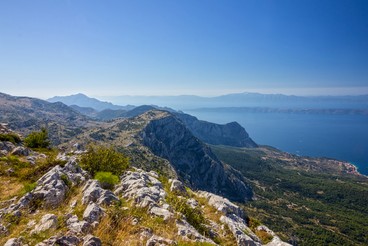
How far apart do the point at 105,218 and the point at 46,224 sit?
225 cm

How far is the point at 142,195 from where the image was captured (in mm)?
13062

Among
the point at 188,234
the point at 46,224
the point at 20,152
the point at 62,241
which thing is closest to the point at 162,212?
the point at 188,234

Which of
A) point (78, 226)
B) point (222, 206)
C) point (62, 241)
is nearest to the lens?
point (62, 241)

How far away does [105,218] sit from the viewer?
976 cm

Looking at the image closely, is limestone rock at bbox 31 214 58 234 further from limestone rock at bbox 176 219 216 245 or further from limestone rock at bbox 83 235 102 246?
limestone rock at bbox 176 219 216 245

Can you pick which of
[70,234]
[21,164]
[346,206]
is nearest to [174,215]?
[70,234]

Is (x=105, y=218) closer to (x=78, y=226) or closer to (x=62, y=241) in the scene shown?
(x=78, y=226)

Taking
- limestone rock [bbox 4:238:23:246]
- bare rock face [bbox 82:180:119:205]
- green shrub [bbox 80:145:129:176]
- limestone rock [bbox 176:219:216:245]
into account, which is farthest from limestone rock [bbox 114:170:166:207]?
limestone rock [bbox 4:238:23:246]

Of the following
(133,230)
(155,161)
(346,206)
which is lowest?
(346,206)

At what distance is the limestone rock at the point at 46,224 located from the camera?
353 inches

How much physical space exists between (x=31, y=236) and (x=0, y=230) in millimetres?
2097

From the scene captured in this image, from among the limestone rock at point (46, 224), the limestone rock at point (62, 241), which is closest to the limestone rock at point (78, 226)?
the limestone rock at point (46, 224)

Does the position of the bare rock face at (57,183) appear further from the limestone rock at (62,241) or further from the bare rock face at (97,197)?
the limestone rock at (62,241)

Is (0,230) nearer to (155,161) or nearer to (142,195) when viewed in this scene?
(142,195)
